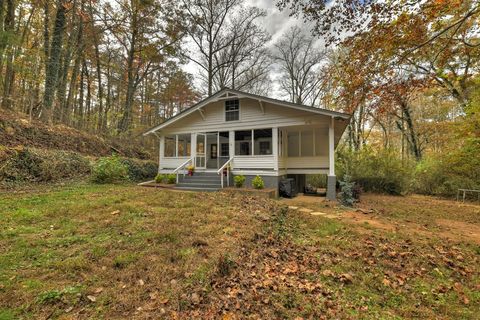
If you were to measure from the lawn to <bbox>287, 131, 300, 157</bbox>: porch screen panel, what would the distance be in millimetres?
8263

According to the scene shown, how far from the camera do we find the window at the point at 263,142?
13594mm

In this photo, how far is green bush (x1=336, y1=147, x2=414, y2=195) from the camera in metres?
14.1

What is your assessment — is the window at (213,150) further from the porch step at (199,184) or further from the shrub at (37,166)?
the shrub at (37,166)

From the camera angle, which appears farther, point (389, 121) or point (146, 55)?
point (389, 121)

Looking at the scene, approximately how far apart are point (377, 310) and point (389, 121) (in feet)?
97.6

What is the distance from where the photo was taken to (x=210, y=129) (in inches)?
532

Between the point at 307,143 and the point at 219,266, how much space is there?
11.8m

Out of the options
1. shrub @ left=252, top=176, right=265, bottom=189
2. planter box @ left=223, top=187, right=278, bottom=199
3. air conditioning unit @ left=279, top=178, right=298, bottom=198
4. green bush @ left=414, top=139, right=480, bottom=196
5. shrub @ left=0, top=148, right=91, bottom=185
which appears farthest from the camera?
green bush @ left=414, top=139, right=480, bottom=196

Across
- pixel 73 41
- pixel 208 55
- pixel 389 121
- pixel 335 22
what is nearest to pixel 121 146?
pixel 73 41

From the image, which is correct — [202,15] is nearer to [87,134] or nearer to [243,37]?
[243,37]

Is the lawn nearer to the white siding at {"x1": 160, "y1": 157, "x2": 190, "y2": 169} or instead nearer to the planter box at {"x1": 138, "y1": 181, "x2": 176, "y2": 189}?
the planter box at {"x1": 138, "y1": 181, "x2": 176, "y2": 189}

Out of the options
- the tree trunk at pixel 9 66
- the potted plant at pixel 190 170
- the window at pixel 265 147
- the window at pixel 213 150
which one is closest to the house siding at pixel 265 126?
the window at pixel 265 147

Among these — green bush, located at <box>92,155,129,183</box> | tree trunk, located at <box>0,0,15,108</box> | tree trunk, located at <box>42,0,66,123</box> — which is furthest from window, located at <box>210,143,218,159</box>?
tree trunk, located at <box>0,0,15,108</box>

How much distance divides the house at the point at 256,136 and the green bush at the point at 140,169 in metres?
1.22
